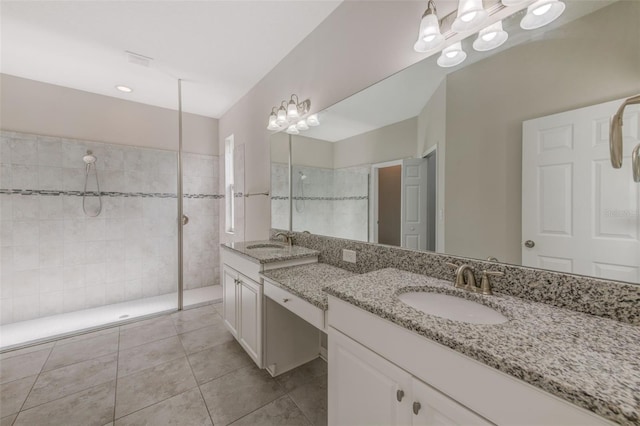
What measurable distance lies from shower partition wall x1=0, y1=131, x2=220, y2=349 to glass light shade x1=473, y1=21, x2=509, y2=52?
140 inches

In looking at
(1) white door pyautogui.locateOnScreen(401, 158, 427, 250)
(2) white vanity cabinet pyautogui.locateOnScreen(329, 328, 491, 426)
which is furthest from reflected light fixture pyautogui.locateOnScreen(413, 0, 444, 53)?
(2) white vanity cabinet pyautogui.locateOnScreen(329, 328, 491, 426)

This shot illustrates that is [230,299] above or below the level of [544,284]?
below

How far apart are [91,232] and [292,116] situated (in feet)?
9.36

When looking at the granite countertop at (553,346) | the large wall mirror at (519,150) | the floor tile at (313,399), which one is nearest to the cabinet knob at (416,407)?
the granite countertop at (553,346)

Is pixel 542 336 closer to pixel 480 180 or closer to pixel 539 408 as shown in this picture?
pixel 539 408

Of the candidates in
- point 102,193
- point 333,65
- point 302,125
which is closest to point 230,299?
point 302,125

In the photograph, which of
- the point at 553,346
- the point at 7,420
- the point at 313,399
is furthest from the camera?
the point at 313,399

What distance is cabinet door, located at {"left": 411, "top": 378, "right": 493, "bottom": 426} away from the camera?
63 cm

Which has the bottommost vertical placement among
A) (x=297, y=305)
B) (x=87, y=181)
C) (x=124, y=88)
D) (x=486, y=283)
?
(x=297, y=305)

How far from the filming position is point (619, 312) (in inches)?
29.6

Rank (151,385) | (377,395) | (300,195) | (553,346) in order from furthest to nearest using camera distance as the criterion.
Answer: (300,195) < (151,385) < (377,395) < (553,346)

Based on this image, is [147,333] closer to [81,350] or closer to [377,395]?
[81,350]

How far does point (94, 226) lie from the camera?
2.95m

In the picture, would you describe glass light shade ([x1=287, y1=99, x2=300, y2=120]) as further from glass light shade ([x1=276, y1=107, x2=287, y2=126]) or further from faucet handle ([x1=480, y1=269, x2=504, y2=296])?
faucet handle ([x1=480, y1=269, x2=504, y2=296])
